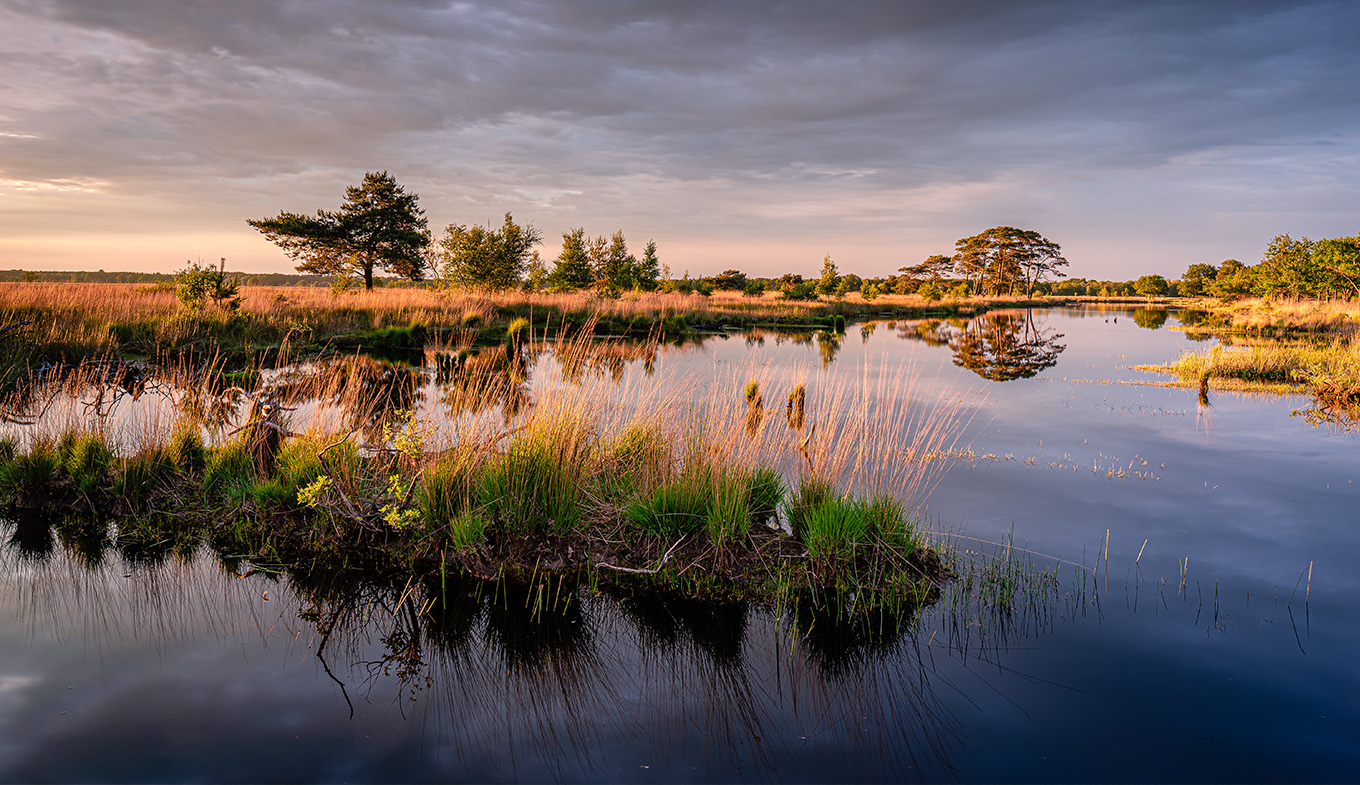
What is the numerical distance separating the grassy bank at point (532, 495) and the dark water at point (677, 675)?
1.28ft

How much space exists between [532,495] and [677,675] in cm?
215

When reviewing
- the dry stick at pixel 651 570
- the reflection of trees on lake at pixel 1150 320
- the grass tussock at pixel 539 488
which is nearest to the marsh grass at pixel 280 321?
the grass tussock at pixel 539 488

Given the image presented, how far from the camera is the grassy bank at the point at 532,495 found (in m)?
5.53

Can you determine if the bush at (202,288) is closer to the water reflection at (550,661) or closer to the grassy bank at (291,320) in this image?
the grassy bank at (291,320)

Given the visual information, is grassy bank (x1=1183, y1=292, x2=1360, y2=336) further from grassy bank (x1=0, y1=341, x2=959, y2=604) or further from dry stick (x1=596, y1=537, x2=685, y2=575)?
dry stick (x1=596, y1=537, x2=685, y2=575)

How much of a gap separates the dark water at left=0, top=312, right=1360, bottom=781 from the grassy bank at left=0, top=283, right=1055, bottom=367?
102 inches

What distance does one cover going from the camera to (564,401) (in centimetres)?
646

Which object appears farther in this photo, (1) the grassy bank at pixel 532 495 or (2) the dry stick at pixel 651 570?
(1) the grassy bank at pixel 532 495

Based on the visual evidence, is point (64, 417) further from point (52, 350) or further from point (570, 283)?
point (570, 283)

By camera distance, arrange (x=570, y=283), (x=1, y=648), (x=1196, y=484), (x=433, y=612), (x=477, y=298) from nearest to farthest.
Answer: (x=1, y=648) → (x=433, y=612) → (x=1196, y=484) → (x=477, y=298) → (x=570, y=283)

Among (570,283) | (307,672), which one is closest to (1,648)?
(307,672)

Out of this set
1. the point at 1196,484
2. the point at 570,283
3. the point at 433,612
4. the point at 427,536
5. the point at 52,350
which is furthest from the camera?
the point at 570,283

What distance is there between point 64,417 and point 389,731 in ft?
21.9

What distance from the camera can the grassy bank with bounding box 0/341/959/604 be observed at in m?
5.53
